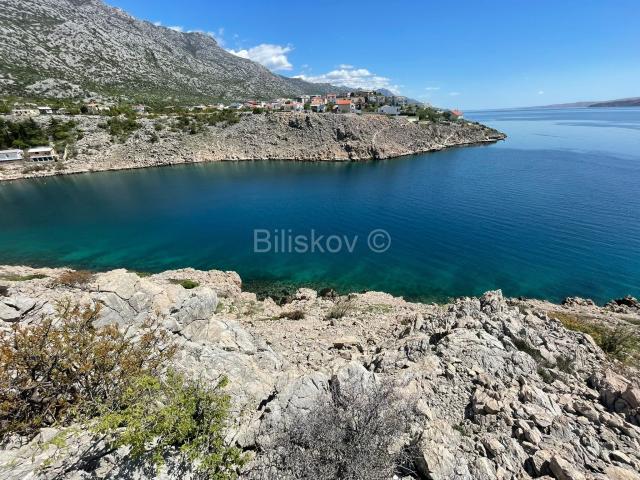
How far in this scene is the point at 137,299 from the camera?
12984 millimetres

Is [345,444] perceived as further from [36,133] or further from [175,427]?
[36,133]

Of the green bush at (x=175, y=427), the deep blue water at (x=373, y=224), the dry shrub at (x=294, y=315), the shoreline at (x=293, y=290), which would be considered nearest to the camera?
the green bush at (x=175, y=427)

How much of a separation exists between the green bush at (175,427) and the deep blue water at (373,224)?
20978 mm

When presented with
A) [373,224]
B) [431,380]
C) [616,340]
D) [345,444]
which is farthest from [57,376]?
[373,224]

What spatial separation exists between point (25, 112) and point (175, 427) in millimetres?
116978

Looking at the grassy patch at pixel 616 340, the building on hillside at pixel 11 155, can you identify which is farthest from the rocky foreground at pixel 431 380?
the building on hillside at pixel 11 155

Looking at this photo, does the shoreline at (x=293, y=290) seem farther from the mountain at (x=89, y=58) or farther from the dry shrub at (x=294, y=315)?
the mountain at (x=89, y=58)

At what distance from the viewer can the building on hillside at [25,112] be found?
8106 centimetres

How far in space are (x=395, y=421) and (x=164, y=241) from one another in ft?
121

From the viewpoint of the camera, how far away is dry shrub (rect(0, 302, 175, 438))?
6383 mm

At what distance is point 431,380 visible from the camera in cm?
1042

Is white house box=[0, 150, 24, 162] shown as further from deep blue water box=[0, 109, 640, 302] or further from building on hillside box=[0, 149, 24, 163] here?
deep blue water box=[0, 109, 640, 302]

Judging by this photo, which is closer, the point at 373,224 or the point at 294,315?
the point at 294,315

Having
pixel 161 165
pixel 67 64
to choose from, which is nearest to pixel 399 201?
pixel 161 165
